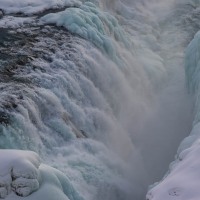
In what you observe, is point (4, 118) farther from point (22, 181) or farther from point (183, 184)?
point (183, 184)

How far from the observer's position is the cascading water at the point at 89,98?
7.77 m

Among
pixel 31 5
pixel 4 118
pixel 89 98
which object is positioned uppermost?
pixel 4 118

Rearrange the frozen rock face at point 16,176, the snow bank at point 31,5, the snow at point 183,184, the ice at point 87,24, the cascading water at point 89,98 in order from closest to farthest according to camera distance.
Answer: the frozen rock face at point 16,176, the snow at point 183,184, the cascading water at point 89,98, the ice at point 87,24, the snow bank at point 31,5

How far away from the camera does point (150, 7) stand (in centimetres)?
1900

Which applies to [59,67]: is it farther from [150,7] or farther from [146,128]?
[150,7]

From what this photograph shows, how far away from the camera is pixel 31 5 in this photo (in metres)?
12.4

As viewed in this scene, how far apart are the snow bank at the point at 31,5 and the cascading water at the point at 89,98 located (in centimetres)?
3

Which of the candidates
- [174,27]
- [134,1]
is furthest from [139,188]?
[134,1]

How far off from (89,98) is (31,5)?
13.2 ft

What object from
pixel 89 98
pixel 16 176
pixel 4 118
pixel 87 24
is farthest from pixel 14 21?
pixel 16 176

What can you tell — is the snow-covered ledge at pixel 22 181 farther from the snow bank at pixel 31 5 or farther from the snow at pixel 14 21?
the snow bank at pixel 31 5

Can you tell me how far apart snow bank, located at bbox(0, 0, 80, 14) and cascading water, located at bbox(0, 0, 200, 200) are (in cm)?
3

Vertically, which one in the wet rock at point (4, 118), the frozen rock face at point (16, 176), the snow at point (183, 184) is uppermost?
the frozen rock face at point (16, 176)

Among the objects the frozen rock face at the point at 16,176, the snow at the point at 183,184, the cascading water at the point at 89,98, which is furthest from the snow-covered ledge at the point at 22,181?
the snow at the point at 183,184
